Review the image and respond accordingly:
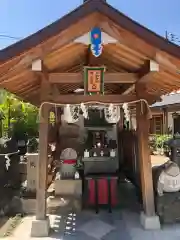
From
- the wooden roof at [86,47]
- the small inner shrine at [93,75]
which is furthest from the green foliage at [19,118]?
the wooden roof at [86,47]

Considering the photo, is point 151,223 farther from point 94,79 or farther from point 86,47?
point 86,47

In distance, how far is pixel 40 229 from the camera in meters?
5.43

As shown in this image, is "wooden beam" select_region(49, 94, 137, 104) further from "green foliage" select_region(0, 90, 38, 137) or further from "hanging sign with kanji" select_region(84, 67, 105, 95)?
"green foliage" select_region(0, 90, 38, 137)

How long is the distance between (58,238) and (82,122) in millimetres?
7051

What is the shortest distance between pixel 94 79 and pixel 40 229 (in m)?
3.23

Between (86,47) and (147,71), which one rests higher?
(86,47)

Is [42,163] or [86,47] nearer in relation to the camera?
[86,47]

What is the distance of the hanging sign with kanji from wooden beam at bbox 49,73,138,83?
272 mm

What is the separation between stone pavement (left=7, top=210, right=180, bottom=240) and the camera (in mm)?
5352

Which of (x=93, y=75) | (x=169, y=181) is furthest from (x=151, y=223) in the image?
(x=93, y=75)

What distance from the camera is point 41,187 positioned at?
557 centimetres

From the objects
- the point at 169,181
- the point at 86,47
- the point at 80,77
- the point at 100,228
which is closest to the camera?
the point at 86,47

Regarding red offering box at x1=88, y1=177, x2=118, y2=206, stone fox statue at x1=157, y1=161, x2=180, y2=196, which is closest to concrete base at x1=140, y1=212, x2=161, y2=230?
stone fox statue at x1=157, y1=161, x2=180, y2=196

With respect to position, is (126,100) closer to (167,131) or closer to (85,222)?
(85,222)
